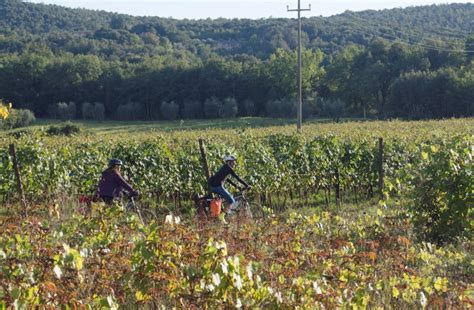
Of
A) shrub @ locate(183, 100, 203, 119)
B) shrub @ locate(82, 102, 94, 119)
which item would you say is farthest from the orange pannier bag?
shrub @ locate(82, 102, 94, 119)

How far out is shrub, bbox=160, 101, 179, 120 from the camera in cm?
7525

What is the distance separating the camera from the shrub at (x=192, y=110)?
7581 cm

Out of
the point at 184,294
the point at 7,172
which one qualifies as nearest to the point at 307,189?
the point at 7,172

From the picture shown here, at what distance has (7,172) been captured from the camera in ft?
45.8

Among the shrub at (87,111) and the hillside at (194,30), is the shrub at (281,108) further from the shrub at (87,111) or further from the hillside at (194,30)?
the hillside at (194,30)

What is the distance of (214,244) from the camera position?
13.8 feet

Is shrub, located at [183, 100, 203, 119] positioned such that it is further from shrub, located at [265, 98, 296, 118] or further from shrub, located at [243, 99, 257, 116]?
shrub, located at [265, 98, 296, 118]

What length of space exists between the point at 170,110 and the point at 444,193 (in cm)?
6799

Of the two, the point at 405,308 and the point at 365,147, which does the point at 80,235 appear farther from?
the point at 365,147

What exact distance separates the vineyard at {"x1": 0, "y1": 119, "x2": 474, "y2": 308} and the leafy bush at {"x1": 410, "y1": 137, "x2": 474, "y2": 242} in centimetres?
2

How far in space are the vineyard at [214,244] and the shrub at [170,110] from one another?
59.8 meters

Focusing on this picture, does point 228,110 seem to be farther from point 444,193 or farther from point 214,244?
point 214,244

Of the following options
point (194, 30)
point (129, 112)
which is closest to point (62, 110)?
point (129, 112)

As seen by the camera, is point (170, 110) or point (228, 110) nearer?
point (228, 110)
